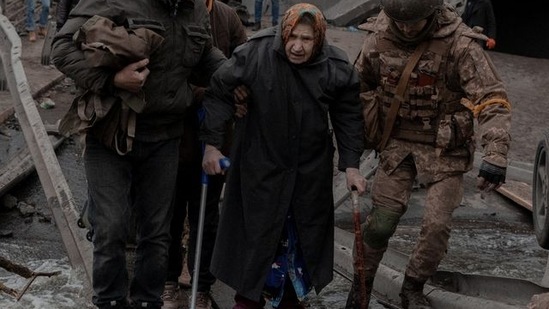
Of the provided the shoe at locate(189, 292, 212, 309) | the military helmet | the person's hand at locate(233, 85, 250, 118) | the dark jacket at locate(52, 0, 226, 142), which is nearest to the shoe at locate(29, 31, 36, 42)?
the shoe at locate(189, 292, 212, 309)

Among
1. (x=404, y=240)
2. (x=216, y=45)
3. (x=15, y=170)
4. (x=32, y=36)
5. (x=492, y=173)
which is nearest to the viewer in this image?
(x=492, y=173)

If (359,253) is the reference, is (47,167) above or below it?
below

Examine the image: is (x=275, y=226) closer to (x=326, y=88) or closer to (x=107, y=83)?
(x=326, y=88)

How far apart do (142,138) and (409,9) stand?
1.48 meters

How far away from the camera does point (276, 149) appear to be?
4.80m

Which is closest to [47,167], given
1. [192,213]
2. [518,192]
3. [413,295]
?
[192,213]

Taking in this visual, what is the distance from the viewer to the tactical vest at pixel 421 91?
16.5 ft

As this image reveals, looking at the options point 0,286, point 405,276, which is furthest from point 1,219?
point 405,276

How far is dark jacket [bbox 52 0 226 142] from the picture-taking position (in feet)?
14.6

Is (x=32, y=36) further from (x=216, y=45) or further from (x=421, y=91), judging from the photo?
(x=421, y=91)

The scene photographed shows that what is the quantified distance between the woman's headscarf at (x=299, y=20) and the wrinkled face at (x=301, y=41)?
0.07 feet

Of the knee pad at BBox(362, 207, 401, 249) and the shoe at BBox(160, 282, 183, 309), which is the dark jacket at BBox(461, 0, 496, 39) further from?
the shoe at BBox(160, 282, 183, 309)

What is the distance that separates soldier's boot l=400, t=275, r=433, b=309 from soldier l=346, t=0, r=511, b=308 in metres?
0.01

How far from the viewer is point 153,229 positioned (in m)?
4.82
